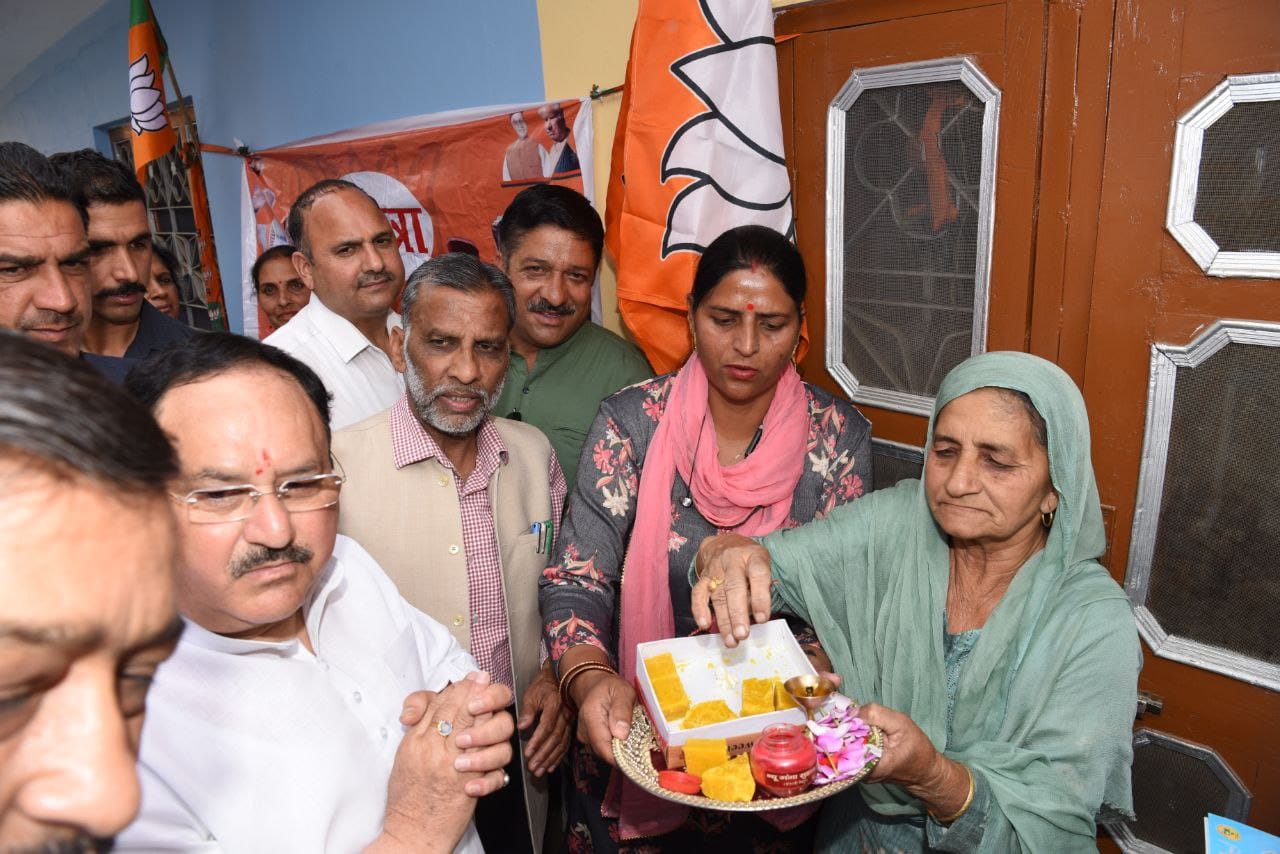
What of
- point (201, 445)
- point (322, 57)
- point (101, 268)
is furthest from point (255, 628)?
point (322, 57)

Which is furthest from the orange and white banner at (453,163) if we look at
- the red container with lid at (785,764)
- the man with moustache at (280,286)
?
the red container with lid at (785,764)

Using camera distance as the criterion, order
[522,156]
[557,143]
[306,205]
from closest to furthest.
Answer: [306,205] → [557,143] → [522,156]

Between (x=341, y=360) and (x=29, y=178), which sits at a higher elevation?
(x=29, y=178)

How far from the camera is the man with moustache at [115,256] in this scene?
3.01 metres

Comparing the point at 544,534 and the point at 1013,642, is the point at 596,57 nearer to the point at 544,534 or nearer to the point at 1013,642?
the point at 544,534

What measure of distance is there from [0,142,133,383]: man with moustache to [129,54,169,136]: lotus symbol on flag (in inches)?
134

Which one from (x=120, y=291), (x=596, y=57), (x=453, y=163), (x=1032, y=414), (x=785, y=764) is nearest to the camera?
(x=785, y=764)

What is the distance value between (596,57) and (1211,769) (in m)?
→ 3.45

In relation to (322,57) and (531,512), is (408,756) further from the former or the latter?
(322,57)

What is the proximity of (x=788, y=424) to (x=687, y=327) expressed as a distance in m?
0.77

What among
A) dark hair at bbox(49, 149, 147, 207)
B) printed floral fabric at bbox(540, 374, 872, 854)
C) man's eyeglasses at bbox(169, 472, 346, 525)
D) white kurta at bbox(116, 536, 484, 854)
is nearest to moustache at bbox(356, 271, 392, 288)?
dark hair at bbox(49, 149, 147, 207)

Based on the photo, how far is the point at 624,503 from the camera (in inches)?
95.2

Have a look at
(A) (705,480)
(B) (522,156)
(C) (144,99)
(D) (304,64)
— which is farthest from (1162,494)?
(C) (144,99)

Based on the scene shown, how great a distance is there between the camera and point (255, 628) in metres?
1.43
